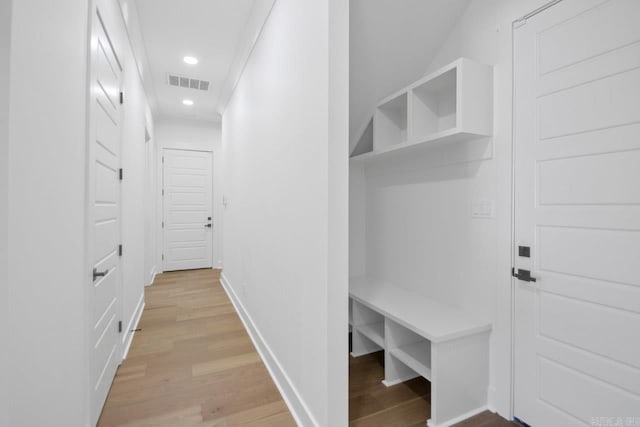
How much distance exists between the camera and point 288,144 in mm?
1947

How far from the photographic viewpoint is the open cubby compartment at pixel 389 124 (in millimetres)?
2500

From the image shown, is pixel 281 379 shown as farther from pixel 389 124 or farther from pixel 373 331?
pixel 389 124

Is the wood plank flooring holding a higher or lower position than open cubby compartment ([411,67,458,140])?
lower

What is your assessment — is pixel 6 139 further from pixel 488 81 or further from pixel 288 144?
pixel 488 81

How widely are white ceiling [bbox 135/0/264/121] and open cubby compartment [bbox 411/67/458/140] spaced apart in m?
1.45

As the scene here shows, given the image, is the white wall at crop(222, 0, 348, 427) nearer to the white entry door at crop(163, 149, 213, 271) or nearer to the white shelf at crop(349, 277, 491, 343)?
the white shelf at crop(349, 277, 491, 343)

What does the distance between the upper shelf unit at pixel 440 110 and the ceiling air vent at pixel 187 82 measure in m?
2.70

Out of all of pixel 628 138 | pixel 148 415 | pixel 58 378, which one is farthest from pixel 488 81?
pixel 148 415

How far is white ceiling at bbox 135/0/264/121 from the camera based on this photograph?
2572 mm

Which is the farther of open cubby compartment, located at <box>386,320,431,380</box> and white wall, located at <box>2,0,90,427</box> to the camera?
open cubby compartment, located at <box>386,320,431,380</box>

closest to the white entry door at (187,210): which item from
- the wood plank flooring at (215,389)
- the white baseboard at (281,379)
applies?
the wood plank flooring at (215,389)

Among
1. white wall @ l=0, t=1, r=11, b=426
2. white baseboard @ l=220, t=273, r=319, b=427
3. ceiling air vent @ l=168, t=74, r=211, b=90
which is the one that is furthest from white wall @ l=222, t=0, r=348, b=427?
ceiling air vent @ l=168, t=74, r=211, b=90

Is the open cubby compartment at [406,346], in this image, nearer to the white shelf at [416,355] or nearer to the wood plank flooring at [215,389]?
the white shelf at [416,355]

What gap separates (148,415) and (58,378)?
816 millimetres
